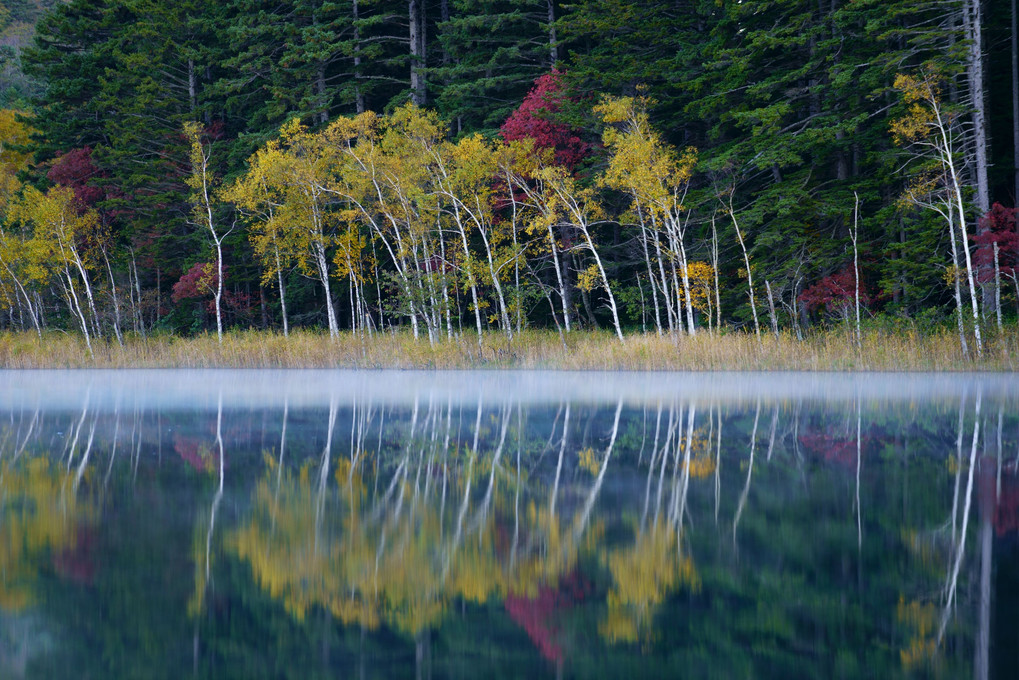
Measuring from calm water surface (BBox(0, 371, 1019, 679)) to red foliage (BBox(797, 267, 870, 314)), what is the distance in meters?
14.3

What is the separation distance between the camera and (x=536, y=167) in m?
29.1

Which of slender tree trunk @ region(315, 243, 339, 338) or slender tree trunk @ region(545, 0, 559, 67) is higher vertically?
slender tree trunk @ region(545, 0, 559, 67)

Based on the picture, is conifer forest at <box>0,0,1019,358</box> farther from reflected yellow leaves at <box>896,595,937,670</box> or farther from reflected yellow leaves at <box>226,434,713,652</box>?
reflected yellow leaves at <box>896,595,937,670</box>

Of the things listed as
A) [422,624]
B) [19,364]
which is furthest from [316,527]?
[19,364]

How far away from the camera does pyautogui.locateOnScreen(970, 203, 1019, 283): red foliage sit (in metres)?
21.5

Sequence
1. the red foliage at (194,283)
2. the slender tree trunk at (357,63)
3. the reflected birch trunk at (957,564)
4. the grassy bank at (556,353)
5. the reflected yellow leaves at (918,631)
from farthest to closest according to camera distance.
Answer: the red foliage at (194,283)
the slender tree trunk at (357,63)
the grassy bank at (556,353)
the reflected birch trunk at (957,564)
the reflected yellow leaves at (918,631)

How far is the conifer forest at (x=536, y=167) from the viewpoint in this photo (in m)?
24.3

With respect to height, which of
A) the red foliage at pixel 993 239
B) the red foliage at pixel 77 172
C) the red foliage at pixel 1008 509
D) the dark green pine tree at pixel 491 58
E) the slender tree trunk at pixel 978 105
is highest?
the dark green pine tree at pixel 491 58

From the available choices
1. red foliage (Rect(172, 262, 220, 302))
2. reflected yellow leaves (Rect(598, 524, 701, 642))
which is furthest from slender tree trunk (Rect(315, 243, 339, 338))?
reflected yellow leaves (Rect(598, 524, 701, 642))

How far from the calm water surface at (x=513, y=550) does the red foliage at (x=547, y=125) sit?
66.6ft

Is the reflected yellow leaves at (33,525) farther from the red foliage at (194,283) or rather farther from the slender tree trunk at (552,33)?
the red foliage at (194,283)

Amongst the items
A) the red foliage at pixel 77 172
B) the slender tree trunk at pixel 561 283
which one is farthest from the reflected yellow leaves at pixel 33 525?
the red foliage at pixel 77 172

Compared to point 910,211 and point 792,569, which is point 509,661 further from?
point 910,211

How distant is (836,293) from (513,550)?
2216 centimetres
